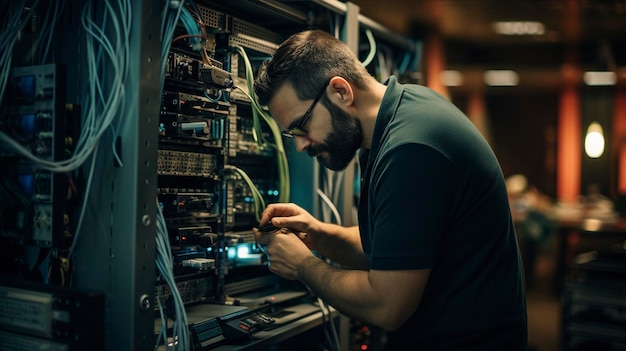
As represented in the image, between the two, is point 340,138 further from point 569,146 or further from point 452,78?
point 569,146

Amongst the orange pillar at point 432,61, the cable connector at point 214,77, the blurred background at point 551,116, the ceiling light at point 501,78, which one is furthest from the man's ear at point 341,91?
the ceiling light at point 501,78

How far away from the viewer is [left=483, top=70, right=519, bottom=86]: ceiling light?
9797 mm

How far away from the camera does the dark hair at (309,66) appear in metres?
1.54

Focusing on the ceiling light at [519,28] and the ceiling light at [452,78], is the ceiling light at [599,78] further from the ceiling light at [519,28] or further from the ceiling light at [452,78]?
the ceiling light at [519,28]

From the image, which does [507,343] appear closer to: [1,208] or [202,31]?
[202,31]

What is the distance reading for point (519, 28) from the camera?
7617 millimetres

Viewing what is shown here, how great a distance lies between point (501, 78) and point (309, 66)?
937cm

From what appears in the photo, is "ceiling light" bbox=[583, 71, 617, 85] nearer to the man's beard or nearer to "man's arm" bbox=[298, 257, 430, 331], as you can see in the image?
the man's beard

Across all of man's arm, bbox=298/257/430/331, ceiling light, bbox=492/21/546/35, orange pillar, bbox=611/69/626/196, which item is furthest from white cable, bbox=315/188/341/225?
orange pillar, bbox=611/69/626/196

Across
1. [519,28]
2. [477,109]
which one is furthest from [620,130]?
[519,28]

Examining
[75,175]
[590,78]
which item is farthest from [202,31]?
[590,78]

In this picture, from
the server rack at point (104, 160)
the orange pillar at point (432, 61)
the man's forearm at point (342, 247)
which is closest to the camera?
the server rack at point (104, 160)

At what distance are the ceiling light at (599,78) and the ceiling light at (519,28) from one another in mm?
2189

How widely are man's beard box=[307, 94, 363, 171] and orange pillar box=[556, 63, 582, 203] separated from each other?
986cm
